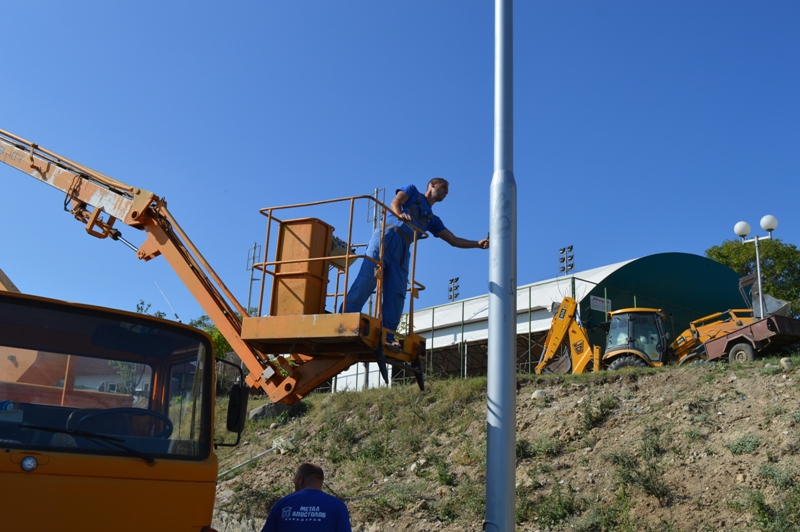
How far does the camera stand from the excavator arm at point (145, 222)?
8.71m

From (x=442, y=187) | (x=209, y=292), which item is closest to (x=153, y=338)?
(x=209, y=292)

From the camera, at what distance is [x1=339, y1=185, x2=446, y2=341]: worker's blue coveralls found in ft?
26.4

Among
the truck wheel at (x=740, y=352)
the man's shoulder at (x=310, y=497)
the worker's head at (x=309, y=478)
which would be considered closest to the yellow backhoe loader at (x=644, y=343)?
the truck wheel at (x=740, y=352)

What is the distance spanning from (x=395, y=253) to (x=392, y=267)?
16 centimetres

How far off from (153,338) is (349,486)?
8.71 m

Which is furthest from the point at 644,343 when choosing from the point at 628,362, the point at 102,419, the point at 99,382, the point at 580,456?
the point at 102,419

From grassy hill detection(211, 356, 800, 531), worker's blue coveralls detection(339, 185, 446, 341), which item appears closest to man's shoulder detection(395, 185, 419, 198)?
worker's blue coveralls detection(339, 185, 446, 341)

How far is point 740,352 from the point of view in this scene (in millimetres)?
17688

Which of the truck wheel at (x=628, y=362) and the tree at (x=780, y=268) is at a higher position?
the tree at (x=780, y=268)

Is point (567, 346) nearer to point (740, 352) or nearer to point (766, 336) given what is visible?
point (740, 352)

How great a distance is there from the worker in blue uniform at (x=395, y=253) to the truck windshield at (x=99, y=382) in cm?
259

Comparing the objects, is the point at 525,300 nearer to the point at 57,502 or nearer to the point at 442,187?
the point at 442,187

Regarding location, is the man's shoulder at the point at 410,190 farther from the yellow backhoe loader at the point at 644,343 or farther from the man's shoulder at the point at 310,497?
the yellow backhoe loader at the point at 644,343

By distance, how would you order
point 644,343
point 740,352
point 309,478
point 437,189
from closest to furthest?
point 309,478, point 437,189, point 740,352, point 644,343
